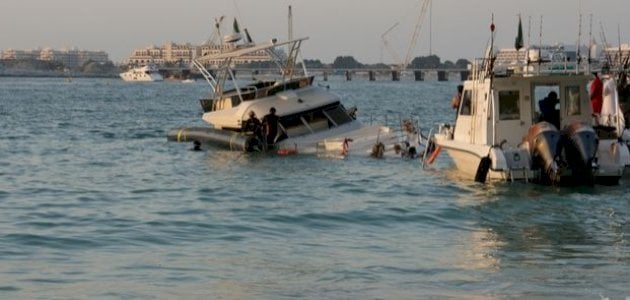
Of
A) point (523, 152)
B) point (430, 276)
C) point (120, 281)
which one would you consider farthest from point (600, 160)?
point (120, 281)

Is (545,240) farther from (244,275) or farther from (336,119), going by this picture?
(336,119)

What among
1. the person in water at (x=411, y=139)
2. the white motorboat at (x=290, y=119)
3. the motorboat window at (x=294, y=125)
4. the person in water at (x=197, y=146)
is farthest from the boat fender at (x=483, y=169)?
the person in water at (x=197, y=146)

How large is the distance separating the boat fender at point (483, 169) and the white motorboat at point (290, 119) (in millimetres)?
8242

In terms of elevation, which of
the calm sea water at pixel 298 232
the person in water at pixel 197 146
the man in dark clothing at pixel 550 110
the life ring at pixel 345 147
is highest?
the man in dark clothing at pixel 550 110

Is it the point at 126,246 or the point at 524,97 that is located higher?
the point at 524,97

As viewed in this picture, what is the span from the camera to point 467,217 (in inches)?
899

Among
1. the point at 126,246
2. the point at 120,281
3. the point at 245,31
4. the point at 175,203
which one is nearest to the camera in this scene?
the point at 120,281

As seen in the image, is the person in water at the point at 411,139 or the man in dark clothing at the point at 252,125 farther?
the man in dark clothing at the point at 252,125

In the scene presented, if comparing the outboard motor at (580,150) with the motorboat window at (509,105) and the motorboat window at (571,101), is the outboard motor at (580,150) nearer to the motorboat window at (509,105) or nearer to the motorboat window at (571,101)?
the motorboat window at (509,105)

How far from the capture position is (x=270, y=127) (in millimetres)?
36250

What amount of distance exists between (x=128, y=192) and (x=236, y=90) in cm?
1331

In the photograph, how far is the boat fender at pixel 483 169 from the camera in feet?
85.5

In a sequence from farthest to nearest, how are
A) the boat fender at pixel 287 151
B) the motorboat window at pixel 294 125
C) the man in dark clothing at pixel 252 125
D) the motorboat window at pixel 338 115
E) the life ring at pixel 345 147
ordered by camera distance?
the motorboat window at pixel 338 115
the motorboat window at pixel 294 125
the man in dark clothing at pixel 252 125
the boat fender at pixel 287 151
the life ring at pixel 345 147

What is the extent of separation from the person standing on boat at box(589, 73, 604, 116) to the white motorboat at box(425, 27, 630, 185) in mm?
539
